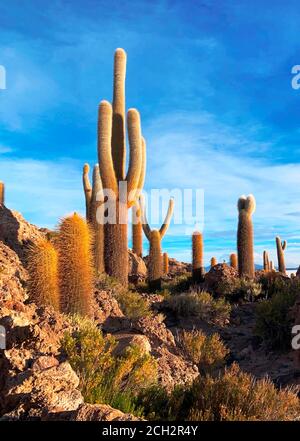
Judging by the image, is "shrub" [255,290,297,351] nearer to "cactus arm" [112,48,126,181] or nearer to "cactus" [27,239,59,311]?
"cactus" [27,239,59,311]

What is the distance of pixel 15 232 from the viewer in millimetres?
14828

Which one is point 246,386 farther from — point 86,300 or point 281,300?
point 281,300

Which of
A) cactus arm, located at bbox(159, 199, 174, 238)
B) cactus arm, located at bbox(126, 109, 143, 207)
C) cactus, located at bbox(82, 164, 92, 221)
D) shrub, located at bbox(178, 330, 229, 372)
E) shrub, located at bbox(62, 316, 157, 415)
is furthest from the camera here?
cactus arm, located at bbox(159, 199, 174, 238)

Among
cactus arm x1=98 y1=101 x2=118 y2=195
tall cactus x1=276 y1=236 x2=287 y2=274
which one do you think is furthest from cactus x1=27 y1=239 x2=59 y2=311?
tall cactus x1=276 y1=236 x2=287 y2=274

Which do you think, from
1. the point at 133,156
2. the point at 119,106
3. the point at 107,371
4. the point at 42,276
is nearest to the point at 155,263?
the point at 133,156

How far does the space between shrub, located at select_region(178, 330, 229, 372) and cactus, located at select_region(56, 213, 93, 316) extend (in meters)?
2.32

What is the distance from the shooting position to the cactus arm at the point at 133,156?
17.7 m

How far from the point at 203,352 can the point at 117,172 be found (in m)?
9.54

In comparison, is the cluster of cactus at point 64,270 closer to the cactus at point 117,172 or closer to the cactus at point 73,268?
the cactus at point 73,268

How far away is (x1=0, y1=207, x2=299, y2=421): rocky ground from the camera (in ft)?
14.4

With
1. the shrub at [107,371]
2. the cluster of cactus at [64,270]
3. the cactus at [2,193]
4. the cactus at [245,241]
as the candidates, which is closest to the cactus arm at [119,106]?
the cactus at [2,193]

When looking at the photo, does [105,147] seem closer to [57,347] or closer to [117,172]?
[117,172]
